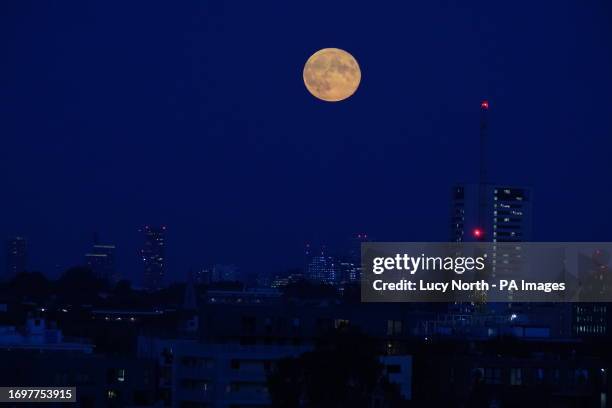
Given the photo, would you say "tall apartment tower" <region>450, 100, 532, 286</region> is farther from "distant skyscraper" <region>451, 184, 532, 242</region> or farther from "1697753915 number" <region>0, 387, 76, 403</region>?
"1697753915 number" <region>0, 387, 76, 403</region>

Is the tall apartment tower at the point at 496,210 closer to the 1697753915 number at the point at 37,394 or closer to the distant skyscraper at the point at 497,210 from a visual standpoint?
the distant skyscraper at the point at 497,210

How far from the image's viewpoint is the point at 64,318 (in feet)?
209

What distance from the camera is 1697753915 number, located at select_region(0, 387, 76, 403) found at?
32438mm

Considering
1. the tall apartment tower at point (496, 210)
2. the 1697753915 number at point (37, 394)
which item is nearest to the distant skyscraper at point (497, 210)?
the tall apartment tower at point (496, 210)

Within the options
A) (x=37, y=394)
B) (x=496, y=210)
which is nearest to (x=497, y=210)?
(x=496, y=210)

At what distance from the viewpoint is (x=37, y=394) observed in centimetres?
3328

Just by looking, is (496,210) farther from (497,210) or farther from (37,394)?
(37,394)

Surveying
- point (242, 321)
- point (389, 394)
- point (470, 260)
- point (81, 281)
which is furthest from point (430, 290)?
point (81, 281)

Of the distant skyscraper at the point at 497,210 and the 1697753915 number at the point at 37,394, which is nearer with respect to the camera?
the 1697753915 number at the point at 37,394

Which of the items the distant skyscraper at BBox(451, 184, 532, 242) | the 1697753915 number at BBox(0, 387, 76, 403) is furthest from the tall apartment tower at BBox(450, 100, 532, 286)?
the 1697753915 number at BBox(0, 387, 76, 403)

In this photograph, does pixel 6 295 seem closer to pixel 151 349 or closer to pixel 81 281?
pixel 81 281

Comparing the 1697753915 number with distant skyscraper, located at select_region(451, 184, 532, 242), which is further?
distant skyscraper, located at select_region(451, 184, 532, 242)

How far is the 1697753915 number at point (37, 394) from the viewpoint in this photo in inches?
1277

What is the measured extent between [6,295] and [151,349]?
123 feet
